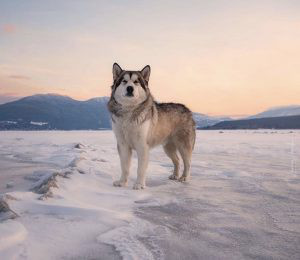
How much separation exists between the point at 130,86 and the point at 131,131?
32.4 inches

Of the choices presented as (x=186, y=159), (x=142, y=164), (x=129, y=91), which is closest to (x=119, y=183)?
(x=142, y=164)

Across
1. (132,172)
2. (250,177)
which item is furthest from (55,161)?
(250,177)

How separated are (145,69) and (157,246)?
3972 mm

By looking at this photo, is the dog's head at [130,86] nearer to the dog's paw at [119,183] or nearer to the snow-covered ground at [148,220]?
the dog's paw at [119,183]

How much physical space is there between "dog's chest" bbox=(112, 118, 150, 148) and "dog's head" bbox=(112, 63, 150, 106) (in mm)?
353

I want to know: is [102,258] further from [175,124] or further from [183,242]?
[175,124]

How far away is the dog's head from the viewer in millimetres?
5875

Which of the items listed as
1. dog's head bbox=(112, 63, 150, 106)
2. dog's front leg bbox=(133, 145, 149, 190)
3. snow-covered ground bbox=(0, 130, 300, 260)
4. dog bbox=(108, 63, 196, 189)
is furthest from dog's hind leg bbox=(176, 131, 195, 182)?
dog's head bbox=(112, 63, 150, 106)

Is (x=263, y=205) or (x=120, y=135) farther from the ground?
(x=120, y=135)

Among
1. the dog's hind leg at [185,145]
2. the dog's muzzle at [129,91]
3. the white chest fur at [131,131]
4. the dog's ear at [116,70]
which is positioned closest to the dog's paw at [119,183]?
the white chest fur at [131,131]

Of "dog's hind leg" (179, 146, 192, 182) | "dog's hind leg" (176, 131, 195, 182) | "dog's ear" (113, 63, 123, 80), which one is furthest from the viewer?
"dog's hind leg" (176, 131, 195, 182)

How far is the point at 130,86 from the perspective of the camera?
5844 mm

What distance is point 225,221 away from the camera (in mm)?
3971

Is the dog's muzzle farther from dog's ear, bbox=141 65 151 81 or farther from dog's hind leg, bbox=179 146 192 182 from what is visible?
dog's hind leg, bbox=179 146 192 182
